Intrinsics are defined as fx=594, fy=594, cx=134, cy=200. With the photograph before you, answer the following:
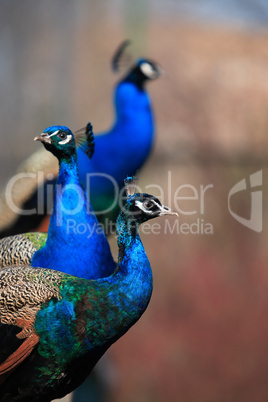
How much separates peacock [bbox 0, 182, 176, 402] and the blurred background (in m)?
1.77

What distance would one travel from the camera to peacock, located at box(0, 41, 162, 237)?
1.92 m

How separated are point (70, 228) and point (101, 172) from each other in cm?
68

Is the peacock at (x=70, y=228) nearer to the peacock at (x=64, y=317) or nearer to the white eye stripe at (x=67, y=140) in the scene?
the white eye stripe at (x=67, y=140)

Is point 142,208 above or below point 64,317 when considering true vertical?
above

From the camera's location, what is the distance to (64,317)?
1082mm

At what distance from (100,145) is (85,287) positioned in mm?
943

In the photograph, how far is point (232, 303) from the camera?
3.13 metres

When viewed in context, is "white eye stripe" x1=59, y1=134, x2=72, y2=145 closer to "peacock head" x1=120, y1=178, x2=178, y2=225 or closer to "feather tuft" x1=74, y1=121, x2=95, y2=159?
"feather tuft" x1=74, y1=121, x2=95, y2=159

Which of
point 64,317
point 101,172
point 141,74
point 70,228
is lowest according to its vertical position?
point 64,317

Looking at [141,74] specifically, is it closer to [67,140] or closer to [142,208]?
[67,140]

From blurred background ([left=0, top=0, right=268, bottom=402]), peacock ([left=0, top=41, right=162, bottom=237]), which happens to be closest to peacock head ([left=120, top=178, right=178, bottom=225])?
peacock ([left=0, top=41, right=162, bottom=237])

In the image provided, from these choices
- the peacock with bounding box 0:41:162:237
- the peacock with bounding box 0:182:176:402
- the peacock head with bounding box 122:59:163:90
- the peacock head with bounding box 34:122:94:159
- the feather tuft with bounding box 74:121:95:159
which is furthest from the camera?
the peacock head with bounding box 122:59:163:90

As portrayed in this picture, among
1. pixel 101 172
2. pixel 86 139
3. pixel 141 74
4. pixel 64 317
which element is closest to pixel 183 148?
pixel 141 74

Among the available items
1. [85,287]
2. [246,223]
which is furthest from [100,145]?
[246,223]
